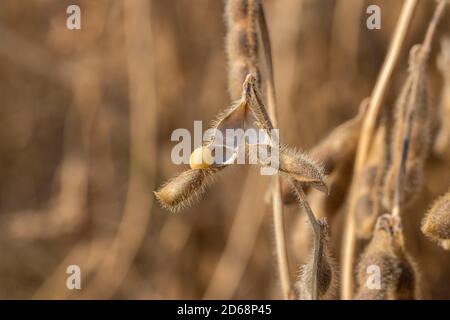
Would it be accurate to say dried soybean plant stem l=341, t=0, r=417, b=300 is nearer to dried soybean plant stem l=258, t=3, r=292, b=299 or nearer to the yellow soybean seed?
dried soybean plant stem l=258, t=3, r=292, b=299

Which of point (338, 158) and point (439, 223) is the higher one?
point (338, 158)

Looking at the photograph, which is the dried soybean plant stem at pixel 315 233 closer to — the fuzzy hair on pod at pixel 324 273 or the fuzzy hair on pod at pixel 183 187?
the fuzzy hair on pod at pixel 324 273

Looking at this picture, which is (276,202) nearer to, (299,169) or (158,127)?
(299,169)

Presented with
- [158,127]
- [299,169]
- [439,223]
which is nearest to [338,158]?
[439,223]

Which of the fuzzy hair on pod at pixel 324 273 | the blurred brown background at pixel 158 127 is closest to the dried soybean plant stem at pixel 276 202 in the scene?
the fuzzy hair on pod at pixel 324 273

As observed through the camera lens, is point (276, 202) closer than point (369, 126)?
Yes
